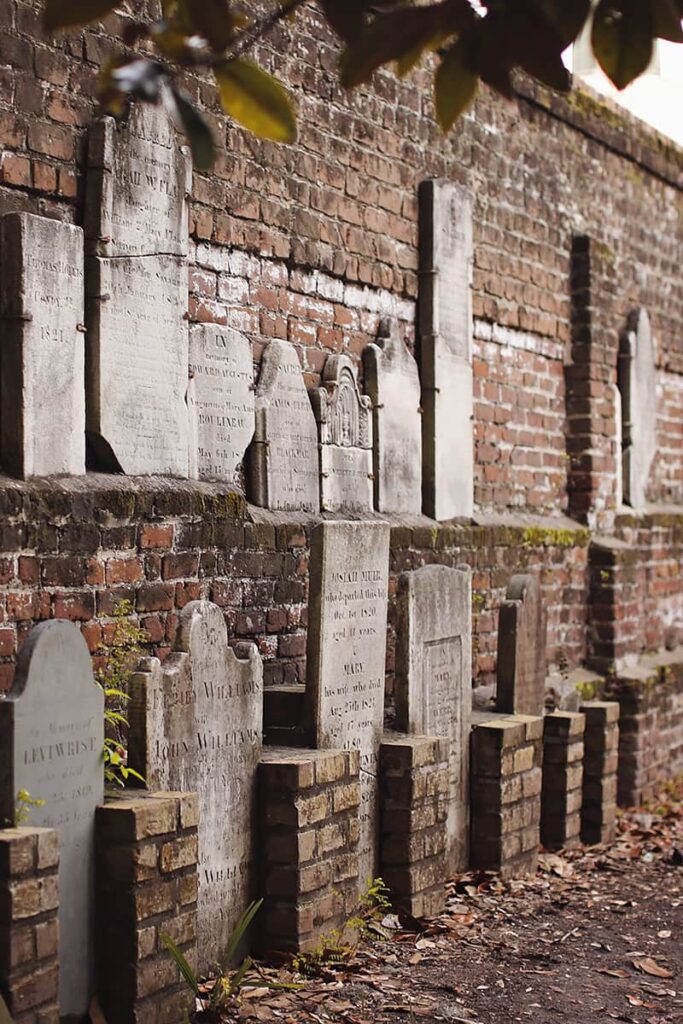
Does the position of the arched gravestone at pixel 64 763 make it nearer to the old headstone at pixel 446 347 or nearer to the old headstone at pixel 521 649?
the old headstone at pixel 521 649

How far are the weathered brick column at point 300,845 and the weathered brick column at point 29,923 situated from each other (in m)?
1.20

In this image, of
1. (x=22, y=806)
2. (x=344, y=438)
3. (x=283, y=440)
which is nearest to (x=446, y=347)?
(x=344, y=438)

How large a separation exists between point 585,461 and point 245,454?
3738mm

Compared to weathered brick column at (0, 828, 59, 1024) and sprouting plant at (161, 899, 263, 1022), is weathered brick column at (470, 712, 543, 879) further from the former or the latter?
weathered brick column at (0, 828, 59, 1024)

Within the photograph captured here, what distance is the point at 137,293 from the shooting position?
5461 millimetres

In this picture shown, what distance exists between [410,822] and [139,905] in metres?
1.72

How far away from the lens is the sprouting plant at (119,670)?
16.6 ft

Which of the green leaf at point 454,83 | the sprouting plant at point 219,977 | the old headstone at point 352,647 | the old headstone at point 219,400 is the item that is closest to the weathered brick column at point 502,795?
the old headstone at point 352,647

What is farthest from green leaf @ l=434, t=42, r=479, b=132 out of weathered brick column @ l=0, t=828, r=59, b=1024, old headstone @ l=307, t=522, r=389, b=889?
old headstone @ l=307, t=522, r=389, b=889

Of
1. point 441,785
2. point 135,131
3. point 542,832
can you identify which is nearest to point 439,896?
point 441,785

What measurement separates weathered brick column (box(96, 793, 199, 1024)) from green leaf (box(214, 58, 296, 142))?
8.70 feet

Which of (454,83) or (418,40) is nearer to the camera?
(418,40)

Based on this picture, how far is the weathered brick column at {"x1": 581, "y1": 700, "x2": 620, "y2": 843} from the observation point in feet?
25.0

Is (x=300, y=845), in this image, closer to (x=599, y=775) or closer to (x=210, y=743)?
(x=210, y=743)
